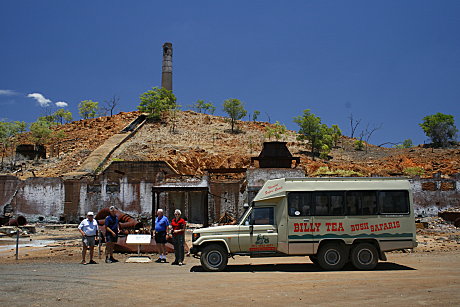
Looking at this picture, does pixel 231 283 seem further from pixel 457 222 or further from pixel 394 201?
pixel 457 222

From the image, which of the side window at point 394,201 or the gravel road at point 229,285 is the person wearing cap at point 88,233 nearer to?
the gravel road at point 229,285

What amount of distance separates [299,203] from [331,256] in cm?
162

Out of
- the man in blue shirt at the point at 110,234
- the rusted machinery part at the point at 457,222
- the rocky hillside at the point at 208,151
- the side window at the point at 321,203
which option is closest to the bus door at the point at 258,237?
the side window at the point at 321,203

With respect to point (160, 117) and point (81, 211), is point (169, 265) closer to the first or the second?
point (81, 211)

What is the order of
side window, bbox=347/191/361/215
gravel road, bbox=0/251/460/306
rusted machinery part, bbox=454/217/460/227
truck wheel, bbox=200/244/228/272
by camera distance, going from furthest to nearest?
1. rusted machinery part, bbox=454/217/460/227
2. side window, bbox=347/191/361/215
3. truck wheel, bbox=200/244/228/272
4. gravel road, bbox=0/251/460/306

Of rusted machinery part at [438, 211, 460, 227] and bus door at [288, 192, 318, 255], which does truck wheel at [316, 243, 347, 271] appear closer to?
bus door at [288, 192, 318, 255]

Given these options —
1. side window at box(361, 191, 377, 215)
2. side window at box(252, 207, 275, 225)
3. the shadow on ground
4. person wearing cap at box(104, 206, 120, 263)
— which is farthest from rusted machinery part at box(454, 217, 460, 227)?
person wearing cap at box(104, 206, 120, 263)

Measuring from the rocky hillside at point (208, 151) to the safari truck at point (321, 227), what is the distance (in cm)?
2364

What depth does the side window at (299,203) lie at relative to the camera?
35.9 feet

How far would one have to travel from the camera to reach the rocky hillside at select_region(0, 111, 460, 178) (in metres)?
40.7

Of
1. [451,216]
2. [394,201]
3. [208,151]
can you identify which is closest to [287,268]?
[394,201]

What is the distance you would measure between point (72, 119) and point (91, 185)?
168ft

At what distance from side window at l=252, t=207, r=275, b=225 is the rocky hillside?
24245 mm

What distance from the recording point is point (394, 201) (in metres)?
11.1
